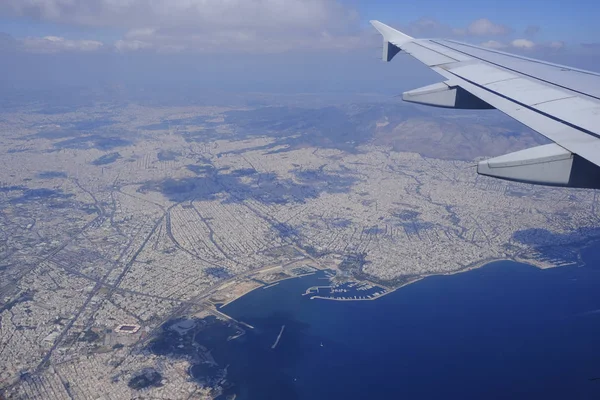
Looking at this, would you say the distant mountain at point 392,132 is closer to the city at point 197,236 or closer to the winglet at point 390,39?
the city at point 197,236

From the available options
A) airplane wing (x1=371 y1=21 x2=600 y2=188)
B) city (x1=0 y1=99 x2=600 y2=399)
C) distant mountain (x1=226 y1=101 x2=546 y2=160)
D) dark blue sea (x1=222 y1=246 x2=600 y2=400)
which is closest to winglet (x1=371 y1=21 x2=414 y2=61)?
airplane wing (x1=371 y1=21 x2=600 y2=188)

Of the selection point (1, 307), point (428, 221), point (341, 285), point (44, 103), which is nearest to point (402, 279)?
point (341, 285)

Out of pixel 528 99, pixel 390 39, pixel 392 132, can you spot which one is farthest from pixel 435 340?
pixel 392 132

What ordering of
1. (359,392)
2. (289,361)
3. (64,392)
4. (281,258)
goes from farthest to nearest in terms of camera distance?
(281,258) → (289,361) → (359,392) → (64,392)

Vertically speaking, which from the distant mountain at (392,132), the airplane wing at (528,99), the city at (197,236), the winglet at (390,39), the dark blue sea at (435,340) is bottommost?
the dark blue sea at (435,340)

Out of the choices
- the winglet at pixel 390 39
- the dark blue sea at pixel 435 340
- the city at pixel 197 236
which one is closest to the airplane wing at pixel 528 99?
the winglet at pixel 390 39

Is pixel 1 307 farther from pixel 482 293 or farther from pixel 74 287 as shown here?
pixel 482 293
